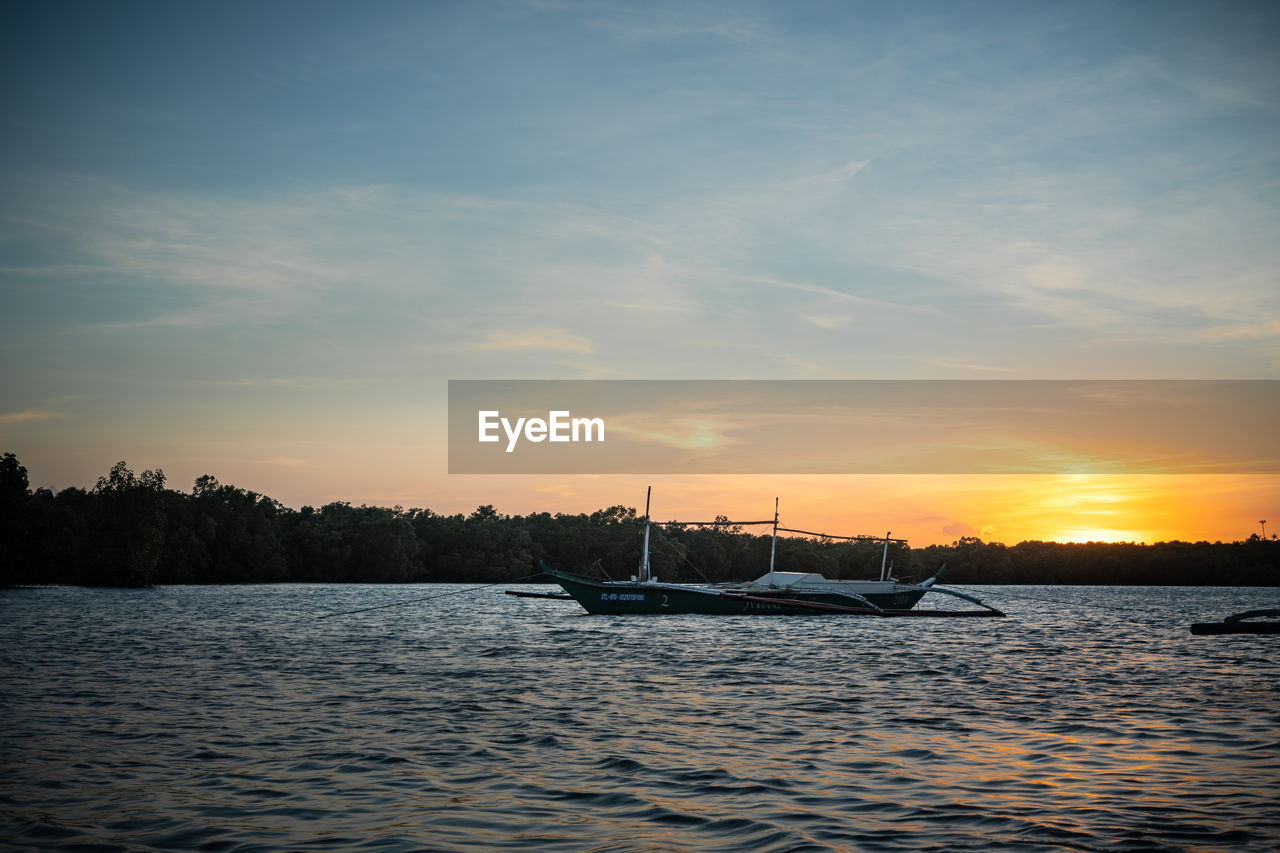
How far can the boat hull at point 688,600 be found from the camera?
78250mm

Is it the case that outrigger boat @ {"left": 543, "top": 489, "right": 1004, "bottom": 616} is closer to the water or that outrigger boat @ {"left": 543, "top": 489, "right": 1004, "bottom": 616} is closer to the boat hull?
the boat hull

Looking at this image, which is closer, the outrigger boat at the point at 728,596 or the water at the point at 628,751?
the water at the point at 628,751

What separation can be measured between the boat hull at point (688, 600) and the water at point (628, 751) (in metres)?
30.8

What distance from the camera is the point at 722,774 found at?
62.6 ft

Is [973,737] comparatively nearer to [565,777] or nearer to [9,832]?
[565,777]

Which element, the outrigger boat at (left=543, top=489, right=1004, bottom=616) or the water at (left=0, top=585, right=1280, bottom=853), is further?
the outrigger boat at (left=543, top=489, right=1004, bottom=616)

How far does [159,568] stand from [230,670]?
505 feet

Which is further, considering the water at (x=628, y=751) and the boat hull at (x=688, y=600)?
the boat hull at (x=688, y=600)

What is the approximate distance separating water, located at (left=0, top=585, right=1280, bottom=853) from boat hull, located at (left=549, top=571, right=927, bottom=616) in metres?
30.8

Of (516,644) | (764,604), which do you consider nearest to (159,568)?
(764,604)

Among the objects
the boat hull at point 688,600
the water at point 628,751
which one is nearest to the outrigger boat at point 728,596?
the boat hull at point 688,600

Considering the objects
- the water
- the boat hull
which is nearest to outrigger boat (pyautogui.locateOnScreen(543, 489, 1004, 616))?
the boat hull

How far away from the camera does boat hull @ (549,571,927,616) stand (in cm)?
7825

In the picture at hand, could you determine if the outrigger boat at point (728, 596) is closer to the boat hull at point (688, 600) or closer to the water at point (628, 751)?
the boat hull at point (688, 600)
